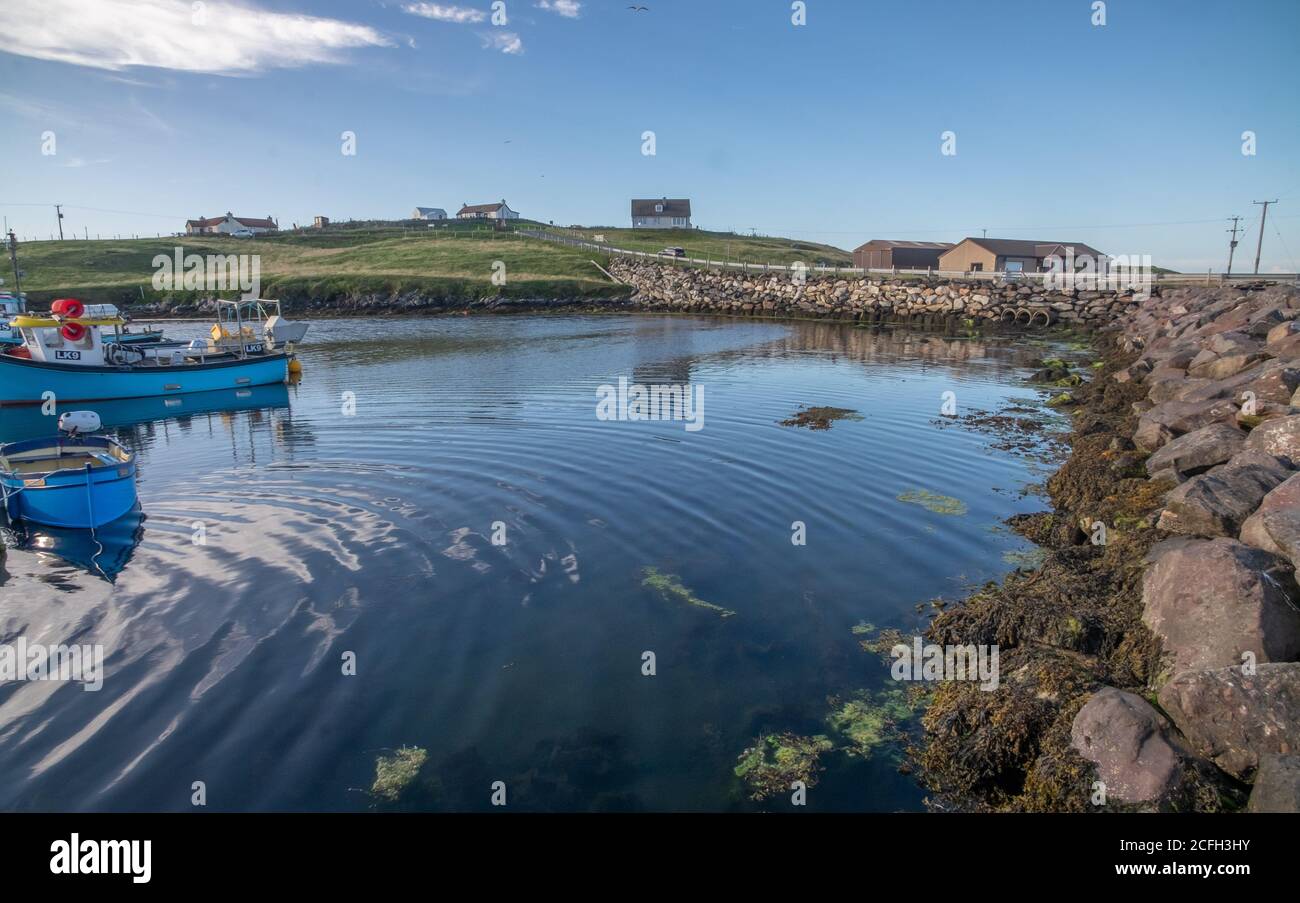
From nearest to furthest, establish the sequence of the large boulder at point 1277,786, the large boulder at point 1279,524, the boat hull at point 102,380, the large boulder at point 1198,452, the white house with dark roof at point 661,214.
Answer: the large boulder at point 1277,786 → the large boulder at point 1279,524 → the large boulder at point 1198,452 → the boat hull at point 102,380 → the white house with dark roof at point 661,214

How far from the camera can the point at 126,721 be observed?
9.65 m

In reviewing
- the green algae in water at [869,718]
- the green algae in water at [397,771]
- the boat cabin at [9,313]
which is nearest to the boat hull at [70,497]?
the green algae in water at [397,771]

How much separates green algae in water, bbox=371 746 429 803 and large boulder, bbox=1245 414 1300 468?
1402cm

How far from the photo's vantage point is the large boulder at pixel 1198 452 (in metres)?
14.0

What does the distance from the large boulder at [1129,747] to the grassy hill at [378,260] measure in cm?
8577

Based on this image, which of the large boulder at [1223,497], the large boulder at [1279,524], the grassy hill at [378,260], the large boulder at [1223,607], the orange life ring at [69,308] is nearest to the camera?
the large boulder at [1223,607]

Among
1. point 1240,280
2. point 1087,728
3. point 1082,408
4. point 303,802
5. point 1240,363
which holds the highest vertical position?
point 1240,280

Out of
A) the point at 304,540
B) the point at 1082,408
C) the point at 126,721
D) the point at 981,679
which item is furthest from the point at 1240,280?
the point at 126,721

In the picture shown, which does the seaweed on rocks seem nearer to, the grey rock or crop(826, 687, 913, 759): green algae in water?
crop(826, 687, 913, 759): green algae in water

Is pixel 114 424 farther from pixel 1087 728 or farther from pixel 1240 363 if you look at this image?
pixel 1240 363

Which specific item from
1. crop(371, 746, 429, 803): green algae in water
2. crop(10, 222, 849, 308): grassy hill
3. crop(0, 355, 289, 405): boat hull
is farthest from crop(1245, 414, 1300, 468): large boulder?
crop(10, 222, 849, 308): grassy hill

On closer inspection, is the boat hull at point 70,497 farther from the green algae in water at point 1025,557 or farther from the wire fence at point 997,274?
the wire fence at point 997,274

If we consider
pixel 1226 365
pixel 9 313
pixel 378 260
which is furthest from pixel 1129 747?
pixel 378 260
